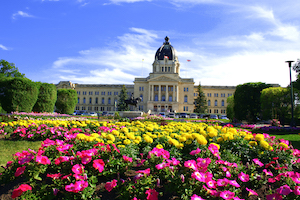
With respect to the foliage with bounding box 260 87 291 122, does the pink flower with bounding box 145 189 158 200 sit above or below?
below

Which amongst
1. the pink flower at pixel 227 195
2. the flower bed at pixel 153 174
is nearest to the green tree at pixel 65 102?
the flower bed at pixel 153 174

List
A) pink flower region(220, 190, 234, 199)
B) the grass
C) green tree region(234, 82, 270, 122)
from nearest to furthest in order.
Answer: pink flower region(220, 190, 234, 199) < the grass < green tree region(234, 82, 270, 122)

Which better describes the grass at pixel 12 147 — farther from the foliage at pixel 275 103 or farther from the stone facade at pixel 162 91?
the stone facade at pixel 162 91

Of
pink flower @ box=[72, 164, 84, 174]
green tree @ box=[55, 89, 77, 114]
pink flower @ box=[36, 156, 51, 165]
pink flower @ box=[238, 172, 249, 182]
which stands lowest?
pink flower @ box=[238, 172, 249, 182]

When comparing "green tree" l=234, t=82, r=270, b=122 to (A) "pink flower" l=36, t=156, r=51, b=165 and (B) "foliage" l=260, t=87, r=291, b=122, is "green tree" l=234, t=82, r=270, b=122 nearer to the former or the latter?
(B) "foliage" l=260, t=87, r=291, b=122

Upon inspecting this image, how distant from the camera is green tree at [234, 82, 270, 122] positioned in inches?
1129

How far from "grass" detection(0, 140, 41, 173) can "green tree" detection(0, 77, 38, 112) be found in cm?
1635

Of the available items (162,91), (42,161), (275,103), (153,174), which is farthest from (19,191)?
(162,91)

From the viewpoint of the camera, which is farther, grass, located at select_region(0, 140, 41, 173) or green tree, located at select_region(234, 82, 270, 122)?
green tree, located at select_region(234, 82, 270, 122)

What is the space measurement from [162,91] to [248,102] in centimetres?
5096

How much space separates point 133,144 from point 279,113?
91.7 feet

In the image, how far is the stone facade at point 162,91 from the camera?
7625 cm

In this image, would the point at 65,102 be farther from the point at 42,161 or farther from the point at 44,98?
the point at 42,161

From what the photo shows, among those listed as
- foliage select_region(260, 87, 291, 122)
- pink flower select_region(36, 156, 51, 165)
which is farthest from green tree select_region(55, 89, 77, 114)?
pink flower select_region(36, 156, 51, 165)
